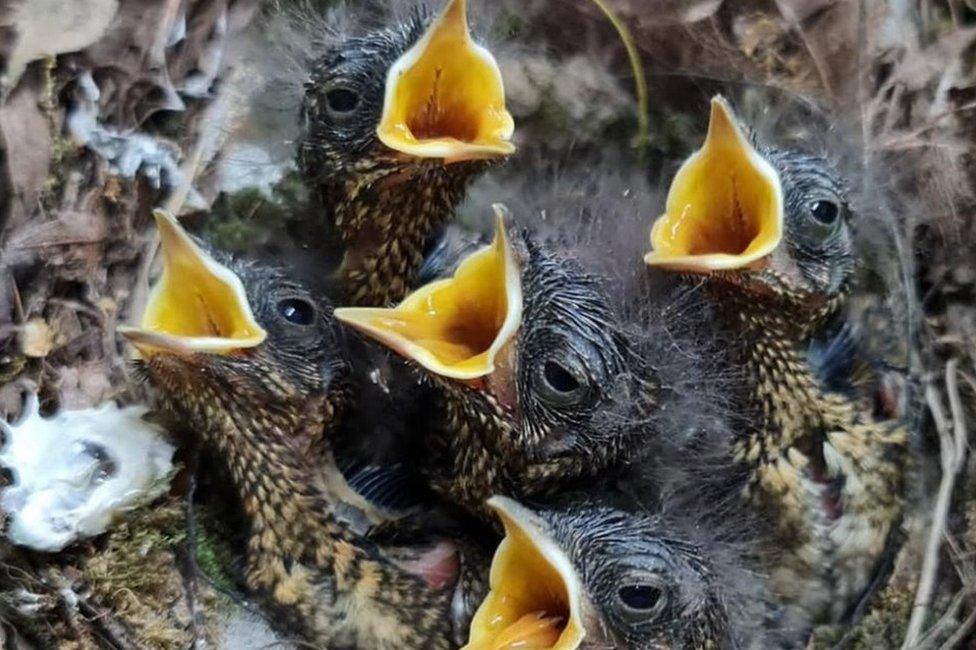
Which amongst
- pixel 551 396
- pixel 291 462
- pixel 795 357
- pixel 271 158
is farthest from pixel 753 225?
pixel 271 158

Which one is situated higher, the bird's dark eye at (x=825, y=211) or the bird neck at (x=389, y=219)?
the bird's dark eye at (x=825, y=211)

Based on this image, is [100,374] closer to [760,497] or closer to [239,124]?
[239,124]

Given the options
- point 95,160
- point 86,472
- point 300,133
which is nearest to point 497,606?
point 86,472

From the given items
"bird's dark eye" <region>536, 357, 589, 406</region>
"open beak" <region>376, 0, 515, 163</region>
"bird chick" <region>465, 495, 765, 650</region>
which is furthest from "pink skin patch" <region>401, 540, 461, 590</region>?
"open beak" <region>376, 0, 515, 163</region>

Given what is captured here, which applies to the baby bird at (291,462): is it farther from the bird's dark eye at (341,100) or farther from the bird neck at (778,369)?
A: the bird neck at (778,369)

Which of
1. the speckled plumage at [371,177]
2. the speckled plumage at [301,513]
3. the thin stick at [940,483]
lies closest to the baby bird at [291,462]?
the speckled plumage at [301,513]
